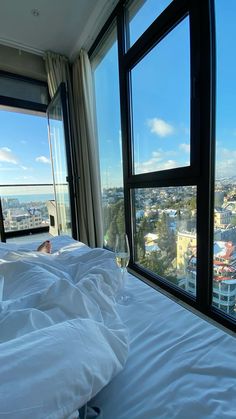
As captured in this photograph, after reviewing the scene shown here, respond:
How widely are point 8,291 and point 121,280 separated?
0.42 m

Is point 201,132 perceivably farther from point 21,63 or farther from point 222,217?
point 21,63

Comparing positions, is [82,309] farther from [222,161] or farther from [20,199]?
[20,199]

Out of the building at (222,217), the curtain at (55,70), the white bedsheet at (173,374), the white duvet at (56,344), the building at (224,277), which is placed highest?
the curtain at (55,70)

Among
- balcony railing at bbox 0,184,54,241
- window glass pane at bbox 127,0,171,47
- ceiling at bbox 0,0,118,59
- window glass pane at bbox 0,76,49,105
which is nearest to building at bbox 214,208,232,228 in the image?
window glass pane at bbox 127,0,171,47

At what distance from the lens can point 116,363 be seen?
0.46m

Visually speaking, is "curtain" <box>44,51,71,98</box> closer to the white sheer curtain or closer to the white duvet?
the white sheer curtain

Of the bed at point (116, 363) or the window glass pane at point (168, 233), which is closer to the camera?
the bed at point (116, 363)

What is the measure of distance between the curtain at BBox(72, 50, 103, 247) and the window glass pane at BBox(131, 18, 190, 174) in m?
0.70

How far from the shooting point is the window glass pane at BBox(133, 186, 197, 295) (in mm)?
1555

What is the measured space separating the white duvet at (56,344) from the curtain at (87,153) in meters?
1.84

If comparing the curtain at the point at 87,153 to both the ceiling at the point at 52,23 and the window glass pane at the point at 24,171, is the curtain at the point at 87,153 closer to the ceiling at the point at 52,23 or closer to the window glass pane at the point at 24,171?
the ceiling at the point at 52,23

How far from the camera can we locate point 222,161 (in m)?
1.27

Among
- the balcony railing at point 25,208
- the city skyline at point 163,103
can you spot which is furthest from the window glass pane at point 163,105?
the balcony railing at point 25,208

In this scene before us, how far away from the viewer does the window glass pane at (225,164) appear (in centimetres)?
120
